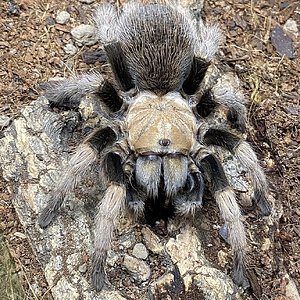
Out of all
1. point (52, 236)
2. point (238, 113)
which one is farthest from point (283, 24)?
point (52, 236)

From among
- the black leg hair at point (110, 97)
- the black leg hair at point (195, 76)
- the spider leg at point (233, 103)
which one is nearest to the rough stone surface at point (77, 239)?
the black leg hair at point (110, 97)

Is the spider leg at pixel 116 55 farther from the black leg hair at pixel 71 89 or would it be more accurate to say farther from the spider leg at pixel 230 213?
the spider leg at pixel 230 213

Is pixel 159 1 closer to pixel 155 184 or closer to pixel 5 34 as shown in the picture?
pixel 5 34

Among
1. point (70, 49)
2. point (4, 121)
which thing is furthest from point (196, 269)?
point (70, 49)

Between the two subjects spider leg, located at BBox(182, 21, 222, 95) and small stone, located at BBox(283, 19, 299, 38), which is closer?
spider leg, located at BBox(182, 21, 222, 95)

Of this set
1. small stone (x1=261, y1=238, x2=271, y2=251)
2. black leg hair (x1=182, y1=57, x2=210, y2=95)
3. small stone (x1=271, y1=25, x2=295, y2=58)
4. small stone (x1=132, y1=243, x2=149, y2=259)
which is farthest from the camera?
small stone (x1=271, y1=25, x2=295, y2=58)

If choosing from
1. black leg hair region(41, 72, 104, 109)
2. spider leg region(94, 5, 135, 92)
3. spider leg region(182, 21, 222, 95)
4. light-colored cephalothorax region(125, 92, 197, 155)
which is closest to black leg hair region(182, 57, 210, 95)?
spider leg region(182, 21, 222, 95)

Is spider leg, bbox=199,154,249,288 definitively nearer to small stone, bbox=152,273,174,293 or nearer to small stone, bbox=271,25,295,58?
small stone, bbox=152,273,174,293
